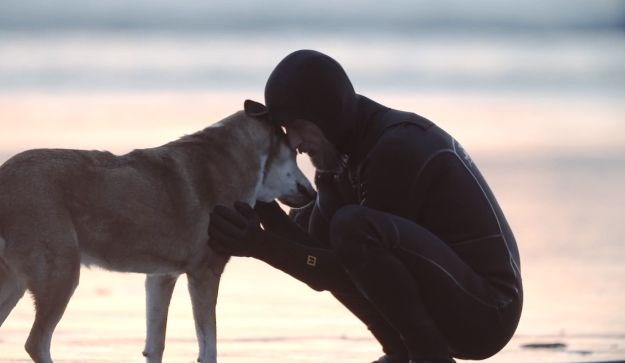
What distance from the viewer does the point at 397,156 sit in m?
6.94

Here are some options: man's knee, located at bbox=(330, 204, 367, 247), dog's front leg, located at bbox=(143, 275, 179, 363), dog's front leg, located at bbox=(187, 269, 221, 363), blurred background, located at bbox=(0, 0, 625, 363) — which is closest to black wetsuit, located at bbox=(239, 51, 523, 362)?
man's knee, located at bbox=(330, 204, 367, 247)

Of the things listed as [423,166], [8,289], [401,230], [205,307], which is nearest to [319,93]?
[423,166]

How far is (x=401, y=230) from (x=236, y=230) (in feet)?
2.81

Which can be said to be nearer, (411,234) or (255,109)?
(411,234)

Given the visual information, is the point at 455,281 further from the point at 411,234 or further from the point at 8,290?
the point at 8,290

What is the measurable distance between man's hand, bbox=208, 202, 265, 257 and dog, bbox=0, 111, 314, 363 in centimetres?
16

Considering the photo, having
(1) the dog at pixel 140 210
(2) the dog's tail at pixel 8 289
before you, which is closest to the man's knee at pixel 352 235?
(1) the dog at pixel 140 210

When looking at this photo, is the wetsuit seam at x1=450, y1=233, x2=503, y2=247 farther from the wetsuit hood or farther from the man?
the wetsuit hood

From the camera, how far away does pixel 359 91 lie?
62.7 ft

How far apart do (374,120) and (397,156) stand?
0.33m

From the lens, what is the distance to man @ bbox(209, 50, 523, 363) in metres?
6.94

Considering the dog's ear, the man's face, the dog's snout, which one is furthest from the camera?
the dog's snout

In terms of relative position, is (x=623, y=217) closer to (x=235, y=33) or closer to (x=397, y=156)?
(x=397, y=156)

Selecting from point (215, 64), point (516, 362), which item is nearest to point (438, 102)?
point (215, 64)
